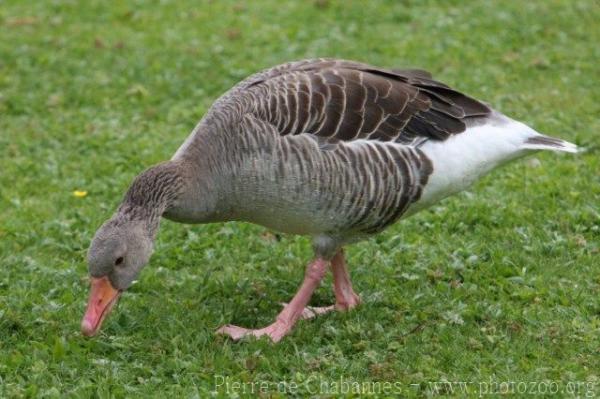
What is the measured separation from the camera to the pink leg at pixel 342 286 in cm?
670

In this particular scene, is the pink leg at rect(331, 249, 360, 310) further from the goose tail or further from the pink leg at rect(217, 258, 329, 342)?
the goose tail

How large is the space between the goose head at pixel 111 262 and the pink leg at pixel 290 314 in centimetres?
81

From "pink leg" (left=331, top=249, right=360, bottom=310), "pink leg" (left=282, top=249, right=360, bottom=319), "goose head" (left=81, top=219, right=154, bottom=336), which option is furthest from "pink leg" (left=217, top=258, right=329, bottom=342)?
"goose head" (left=81, top=219, right=154, bottom=336)

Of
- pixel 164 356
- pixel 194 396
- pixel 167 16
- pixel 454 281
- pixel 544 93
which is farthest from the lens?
pixel 167 16

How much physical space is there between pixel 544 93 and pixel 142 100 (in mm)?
4489

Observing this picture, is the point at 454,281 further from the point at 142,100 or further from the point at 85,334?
the point at 142,100

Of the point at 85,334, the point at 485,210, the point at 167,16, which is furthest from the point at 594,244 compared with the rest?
the point at 167,16

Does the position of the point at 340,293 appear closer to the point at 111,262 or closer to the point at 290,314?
the point at 290,314

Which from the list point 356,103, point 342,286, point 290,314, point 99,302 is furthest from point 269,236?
point 99,302

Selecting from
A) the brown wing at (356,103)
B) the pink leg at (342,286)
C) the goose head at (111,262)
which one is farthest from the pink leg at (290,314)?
the brown wing at (356,103)

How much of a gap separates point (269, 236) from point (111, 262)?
2.40 meters

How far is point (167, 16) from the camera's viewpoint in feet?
43.6

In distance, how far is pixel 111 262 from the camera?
226 inches

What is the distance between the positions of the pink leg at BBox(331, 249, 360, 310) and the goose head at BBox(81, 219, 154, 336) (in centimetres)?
148
